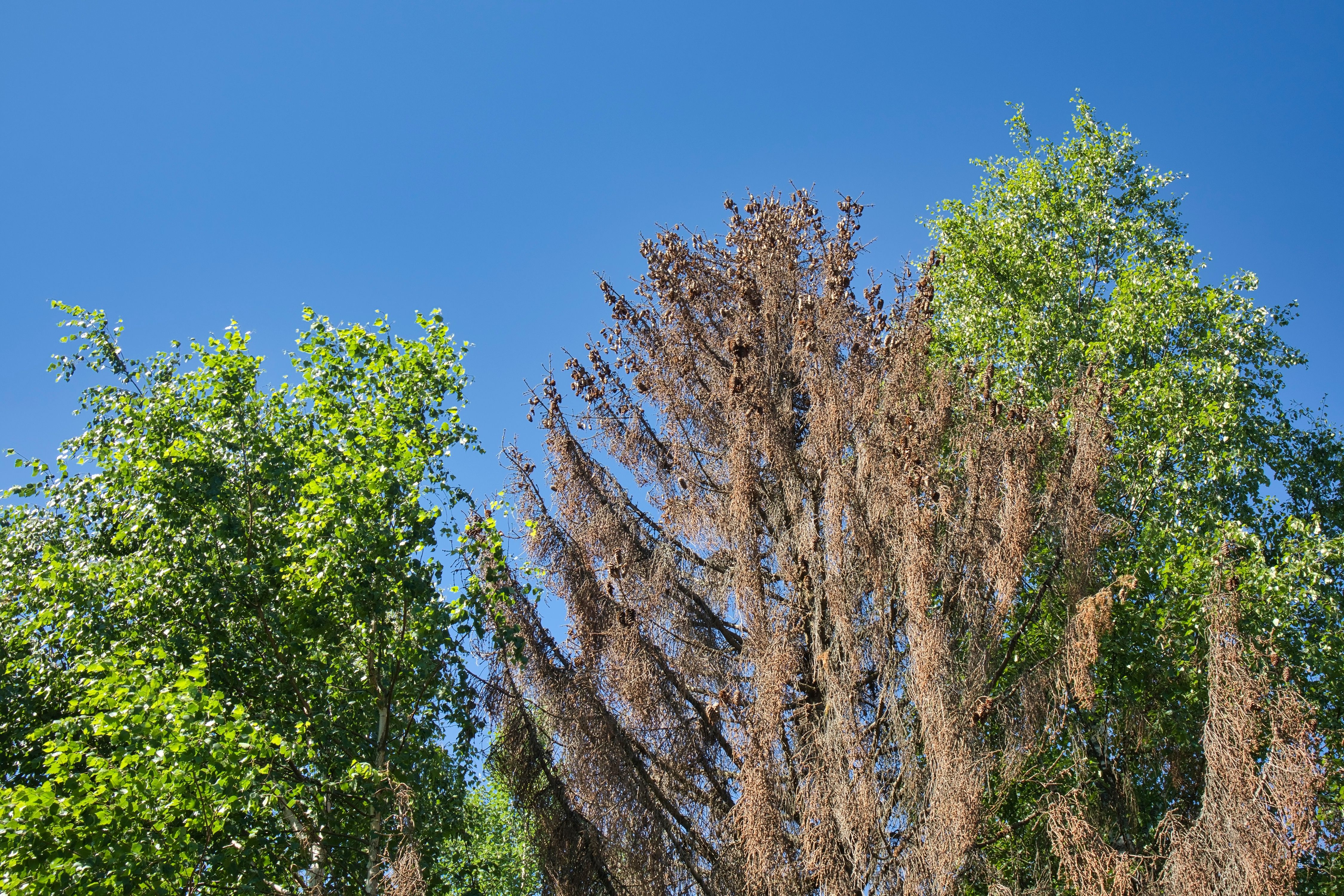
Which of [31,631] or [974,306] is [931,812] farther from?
[974,306]

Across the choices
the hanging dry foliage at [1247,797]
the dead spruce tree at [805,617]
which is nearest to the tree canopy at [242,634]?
the dead spruce tree at [805,617]

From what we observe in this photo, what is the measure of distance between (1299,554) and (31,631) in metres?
13.7

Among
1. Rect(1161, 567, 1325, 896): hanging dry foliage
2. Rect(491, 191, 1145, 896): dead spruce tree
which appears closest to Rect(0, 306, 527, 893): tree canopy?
Rect(491, 191, 1145, 896): dead spruce tree

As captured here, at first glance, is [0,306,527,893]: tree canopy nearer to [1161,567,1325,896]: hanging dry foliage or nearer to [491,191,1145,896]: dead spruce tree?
[491,191,1145,896]: dead spruce tree

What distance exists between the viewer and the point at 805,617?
779cm

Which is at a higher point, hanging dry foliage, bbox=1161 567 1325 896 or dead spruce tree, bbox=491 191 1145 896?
dead spruce tree, bbox=491 191 1145 896

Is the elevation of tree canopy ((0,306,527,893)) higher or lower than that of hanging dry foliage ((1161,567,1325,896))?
higher

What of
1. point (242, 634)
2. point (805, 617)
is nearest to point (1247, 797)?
point (805, 617)

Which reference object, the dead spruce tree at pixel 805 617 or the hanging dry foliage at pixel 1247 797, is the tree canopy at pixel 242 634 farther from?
the hanging dry foliage at pixel 1247 797

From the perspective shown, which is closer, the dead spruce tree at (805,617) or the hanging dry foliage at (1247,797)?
the hanging dry foliage at (1247,797)

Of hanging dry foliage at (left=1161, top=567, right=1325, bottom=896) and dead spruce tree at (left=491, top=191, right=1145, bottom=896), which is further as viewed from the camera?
dead spruce tree at (left=491, top=191, right=1145, bottom=896)

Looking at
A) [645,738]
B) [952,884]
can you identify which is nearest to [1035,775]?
[952,884]

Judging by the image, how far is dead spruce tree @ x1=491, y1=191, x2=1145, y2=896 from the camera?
6117 millimetres

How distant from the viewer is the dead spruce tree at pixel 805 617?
6.12 m
